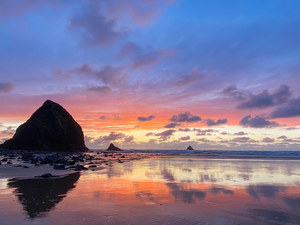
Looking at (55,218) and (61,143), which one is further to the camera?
(61,143)

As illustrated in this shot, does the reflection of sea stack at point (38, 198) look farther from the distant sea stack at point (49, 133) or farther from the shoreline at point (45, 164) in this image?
the distant sea stack at point (49, 133)

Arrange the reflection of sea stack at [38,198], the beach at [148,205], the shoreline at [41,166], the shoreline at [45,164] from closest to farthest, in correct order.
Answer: the beach at [148,205] < the reflection of sea stack at [38,198] < the shoreline at [41,166] < the shoreline at [45,164]

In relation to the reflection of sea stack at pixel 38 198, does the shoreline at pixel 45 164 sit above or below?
above

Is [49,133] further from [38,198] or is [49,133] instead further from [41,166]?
[38,198]

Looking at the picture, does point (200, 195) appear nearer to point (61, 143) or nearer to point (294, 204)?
point (294, 204)

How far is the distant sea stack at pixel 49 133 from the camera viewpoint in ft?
215

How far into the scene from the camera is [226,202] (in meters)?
7.21

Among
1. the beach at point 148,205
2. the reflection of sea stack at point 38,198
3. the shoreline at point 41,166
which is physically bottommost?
the beach at point 148,205

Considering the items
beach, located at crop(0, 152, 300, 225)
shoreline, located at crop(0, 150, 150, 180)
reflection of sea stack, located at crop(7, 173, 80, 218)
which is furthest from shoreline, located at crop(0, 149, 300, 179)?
beach, located at crop(0, 152, 300, 225)

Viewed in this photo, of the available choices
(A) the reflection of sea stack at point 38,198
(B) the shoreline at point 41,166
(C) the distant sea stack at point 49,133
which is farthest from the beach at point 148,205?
(C) the distant sea stack at point 49,133

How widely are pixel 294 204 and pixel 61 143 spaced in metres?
71.6

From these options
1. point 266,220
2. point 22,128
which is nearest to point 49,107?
point 22,128

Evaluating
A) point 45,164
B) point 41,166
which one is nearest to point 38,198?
point 41,166

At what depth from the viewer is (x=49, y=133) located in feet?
226
